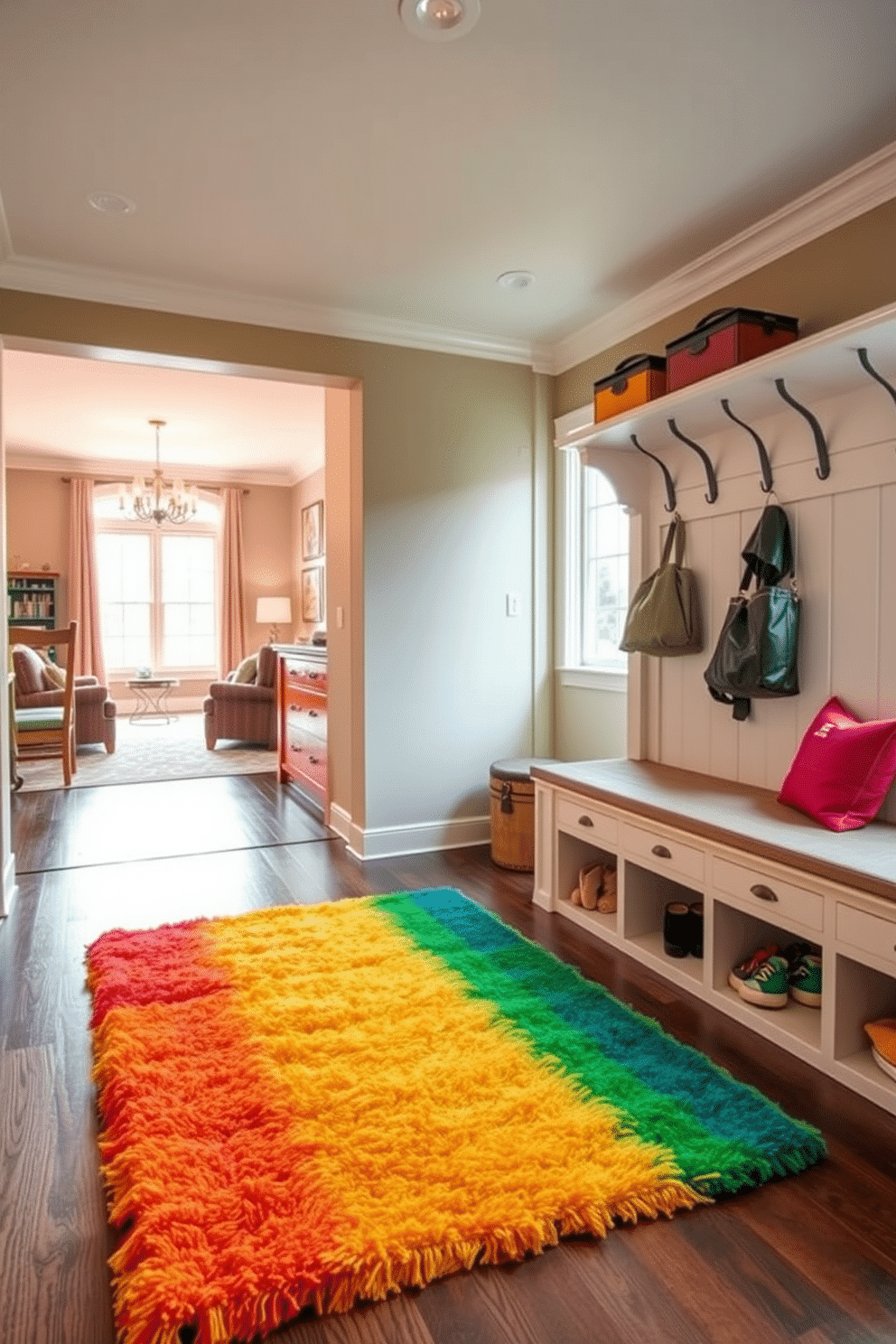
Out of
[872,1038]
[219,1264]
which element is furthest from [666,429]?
[219,1264]

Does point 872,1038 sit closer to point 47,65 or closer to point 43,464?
point 47,65

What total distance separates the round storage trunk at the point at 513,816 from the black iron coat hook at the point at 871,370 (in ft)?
6.11

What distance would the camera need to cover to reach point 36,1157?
1.67 meters

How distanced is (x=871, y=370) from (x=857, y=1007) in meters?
1.58

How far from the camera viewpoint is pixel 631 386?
2.88 m

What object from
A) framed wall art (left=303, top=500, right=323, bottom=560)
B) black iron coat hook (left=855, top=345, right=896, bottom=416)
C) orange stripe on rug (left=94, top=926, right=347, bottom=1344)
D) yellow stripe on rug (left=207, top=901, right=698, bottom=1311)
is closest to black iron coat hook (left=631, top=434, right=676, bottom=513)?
black iron coat hook (left=855, top=345, right=896, bottom=416)

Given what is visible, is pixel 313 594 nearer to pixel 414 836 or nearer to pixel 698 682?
pixel 414 836

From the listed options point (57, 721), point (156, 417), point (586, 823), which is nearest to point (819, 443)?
point (586, 823)

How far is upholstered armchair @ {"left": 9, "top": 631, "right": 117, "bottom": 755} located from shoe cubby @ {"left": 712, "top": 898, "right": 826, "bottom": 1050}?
18.6 ft

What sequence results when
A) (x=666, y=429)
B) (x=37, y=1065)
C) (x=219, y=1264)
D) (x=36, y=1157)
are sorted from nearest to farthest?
(x=219, y=1264) < (x=36, y=1157) < (x=37, y=1065) < (x=666, y=429)

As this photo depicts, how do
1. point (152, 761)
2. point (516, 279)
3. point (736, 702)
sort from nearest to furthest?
point (736, 702)
point (516, 279)
point (152, 761)

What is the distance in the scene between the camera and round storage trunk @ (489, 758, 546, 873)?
11.6ft

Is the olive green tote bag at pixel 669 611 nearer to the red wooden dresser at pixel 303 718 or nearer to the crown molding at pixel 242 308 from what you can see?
the crown molding at pixel 242 308

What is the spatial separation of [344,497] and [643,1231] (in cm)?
329
